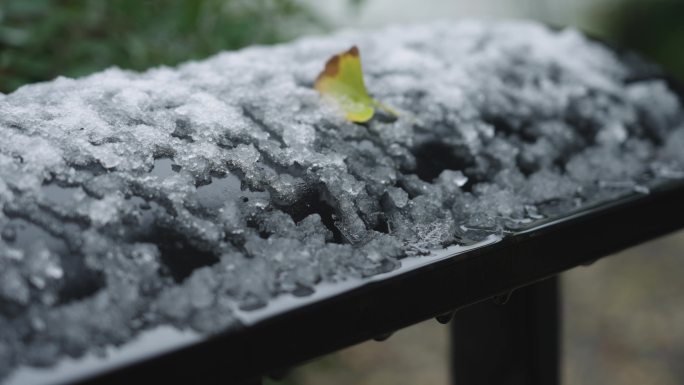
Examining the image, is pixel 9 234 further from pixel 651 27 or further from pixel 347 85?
pixel 651 27

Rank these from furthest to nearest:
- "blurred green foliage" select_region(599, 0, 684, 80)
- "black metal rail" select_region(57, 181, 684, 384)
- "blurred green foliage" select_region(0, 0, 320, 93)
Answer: "blurred green foliage" select_region(599, 0, 684, 80) → "blurred green foliage" select_region(0, 0, 320, 93) → "black metal rail" select_region(57, 181, 684, 384)

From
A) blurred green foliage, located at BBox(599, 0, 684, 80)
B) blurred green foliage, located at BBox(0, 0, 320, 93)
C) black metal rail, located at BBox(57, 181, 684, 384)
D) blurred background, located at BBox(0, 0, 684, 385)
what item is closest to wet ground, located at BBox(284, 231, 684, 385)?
blurred background, located at BBox(0, 0, 684, 385)

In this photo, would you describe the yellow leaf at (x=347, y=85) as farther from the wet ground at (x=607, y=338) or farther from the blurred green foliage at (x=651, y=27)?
the blurred green foliage at (x=651, y=27)

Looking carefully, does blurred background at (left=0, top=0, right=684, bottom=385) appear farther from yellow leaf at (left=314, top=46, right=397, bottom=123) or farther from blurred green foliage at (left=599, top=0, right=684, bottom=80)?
yellow leaf at (left=314, top=46, right=397, bottom=123)

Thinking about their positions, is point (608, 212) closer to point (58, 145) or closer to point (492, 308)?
point (492, 308)

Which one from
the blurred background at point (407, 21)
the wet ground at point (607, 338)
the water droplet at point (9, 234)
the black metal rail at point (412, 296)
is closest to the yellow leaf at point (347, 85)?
the black metal rail at point (412, 296)

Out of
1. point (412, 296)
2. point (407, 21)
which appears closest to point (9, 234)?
point (412, 296)

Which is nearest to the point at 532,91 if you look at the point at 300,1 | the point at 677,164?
the point at 677,164
